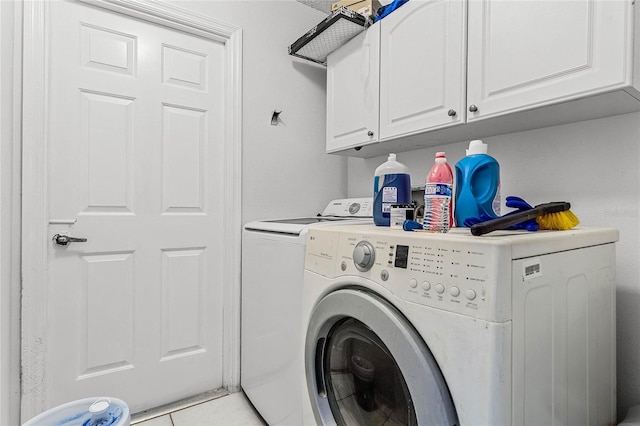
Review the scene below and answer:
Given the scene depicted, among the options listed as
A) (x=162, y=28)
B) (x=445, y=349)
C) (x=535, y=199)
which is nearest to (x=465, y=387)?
(x=445, y=349)

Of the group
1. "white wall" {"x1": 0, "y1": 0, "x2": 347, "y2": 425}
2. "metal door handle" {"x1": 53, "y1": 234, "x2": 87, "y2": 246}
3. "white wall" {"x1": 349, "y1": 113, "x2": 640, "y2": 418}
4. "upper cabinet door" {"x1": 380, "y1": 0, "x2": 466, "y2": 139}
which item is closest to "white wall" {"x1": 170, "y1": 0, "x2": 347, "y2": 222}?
"white wall" {"x1": 0, "y1": 0, "x2": 347, "y2": 425}

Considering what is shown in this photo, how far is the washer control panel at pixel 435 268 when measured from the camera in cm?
64

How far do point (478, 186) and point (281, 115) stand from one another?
4.63 ft

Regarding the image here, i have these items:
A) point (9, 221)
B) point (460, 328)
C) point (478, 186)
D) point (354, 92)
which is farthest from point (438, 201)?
point (9, 221)

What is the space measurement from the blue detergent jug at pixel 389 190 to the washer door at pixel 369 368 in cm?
→ 40

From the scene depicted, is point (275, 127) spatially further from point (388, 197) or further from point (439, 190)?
point (439, 190)

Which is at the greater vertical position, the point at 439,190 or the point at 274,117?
the point at 274,117

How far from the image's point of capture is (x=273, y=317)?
4.70 ft

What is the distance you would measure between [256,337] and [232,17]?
70.6 inches

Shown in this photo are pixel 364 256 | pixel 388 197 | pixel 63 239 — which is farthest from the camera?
pixel 63 239

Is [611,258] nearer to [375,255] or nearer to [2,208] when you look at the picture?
[375,255]

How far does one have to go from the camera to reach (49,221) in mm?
1483

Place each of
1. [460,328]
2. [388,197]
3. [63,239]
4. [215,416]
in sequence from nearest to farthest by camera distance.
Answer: [460,328] < [388,197] < [63,239] < [215,416]

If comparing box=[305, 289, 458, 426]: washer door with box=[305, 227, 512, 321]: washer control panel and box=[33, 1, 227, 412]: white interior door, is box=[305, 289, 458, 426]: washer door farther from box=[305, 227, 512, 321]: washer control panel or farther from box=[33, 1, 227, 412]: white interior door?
box=[33, 1, 227, 412]: white interior door
